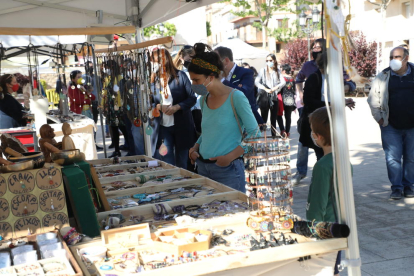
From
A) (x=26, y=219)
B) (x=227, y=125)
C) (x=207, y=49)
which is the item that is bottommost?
(x=26, y=219)

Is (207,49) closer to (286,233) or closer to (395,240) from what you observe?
(286,233)

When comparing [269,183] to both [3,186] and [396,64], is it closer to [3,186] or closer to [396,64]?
[3,186]

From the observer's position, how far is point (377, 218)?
15.6ft

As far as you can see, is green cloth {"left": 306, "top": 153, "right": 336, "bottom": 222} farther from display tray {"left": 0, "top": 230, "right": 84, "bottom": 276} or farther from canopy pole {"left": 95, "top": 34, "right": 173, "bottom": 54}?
canopy pole {"left": 95, "top": 34, "right": 173, "bottom": 54}

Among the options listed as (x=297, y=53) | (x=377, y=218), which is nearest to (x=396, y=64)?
(x=377, y=218)

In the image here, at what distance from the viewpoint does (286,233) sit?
212cm

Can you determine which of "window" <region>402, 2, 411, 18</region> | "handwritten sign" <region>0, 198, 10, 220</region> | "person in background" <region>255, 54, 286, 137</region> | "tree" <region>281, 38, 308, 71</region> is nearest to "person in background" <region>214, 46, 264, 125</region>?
"handwritten sign" <region>0, 198, 10, 220</region>

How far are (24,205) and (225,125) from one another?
1.42m

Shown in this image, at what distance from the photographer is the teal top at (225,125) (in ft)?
9.98

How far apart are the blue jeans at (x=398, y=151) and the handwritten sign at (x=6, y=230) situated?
4.44 metres

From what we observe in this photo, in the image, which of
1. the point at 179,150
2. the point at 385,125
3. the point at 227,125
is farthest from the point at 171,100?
the point at 385,125

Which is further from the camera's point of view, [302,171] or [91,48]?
[302,171]

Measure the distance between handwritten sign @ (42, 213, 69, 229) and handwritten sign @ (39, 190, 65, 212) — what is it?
0.03 m

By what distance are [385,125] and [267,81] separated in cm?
444
